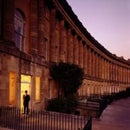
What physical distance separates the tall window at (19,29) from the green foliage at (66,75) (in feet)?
22.3

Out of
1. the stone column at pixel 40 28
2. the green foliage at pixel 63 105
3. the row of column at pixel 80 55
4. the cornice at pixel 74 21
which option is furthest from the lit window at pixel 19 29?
the cornice at pixel 74 21

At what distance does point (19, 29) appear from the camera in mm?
24156

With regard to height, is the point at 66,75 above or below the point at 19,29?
below

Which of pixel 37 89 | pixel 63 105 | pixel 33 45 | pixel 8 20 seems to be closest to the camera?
pixel 8 20

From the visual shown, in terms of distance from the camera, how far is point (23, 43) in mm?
25156

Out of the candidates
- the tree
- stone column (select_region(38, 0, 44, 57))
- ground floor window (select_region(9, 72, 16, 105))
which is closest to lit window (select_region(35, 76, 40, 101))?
the tree

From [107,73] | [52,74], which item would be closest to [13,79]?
[52,74]

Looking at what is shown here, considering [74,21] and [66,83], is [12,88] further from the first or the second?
[74,21]

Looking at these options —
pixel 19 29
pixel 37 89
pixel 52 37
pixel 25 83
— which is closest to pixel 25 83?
pixel 25 83

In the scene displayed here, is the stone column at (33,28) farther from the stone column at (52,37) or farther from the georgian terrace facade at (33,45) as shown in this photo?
the stone column at (52,37)

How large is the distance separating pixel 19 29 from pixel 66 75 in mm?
8588

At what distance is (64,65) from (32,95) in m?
7.55

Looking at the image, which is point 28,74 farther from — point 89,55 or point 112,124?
point 89,55

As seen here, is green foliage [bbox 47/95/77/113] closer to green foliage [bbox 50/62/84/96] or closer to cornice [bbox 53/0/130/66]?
green foliage [bbox 50/62/84/96]
